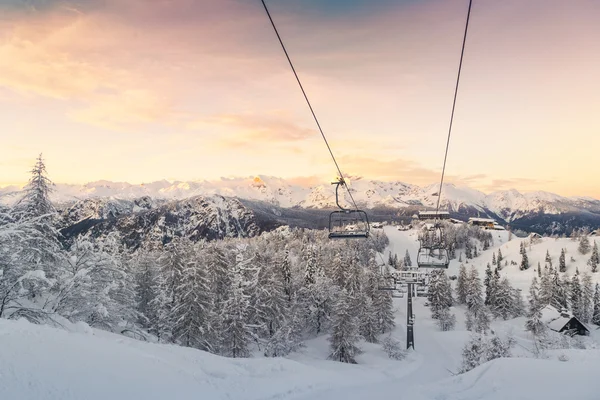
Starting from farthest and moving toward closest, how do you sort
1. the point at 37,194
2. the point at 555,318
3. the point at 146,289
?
the point at 555,318
the point at 146,289
the point at 37,194

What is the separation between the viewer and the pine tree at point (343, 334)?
4506 centimetres

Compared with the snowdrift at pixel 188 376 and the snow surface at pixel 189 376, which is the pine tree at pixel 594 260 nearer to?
the snow surface at pixel 189 376

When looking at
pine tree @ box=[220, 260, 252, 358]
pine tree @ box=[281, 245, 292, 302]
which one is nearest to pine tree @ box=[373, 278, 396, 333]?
pine tree @ box=[281, 245, 292, 302]

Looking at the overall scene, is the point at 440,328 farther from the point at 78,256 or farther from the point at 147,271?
the point at 78,256

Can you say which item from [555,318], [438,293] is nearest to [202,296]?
[438,293]

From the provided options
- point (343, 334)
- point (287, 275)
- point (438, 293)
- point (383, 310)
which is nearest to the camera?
point (343, 334)

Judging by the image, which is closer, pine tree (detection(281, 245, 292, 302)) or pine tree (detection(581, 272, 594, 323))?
pine tree (detection(281, 245, 292, 302))

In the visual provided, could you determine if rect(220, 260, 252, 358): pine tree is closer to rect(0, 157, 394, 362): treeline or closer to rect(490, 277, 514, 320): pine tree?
rect(0, 157, 394, 362): treeline

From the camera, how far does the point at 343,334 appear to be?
45.1 metres

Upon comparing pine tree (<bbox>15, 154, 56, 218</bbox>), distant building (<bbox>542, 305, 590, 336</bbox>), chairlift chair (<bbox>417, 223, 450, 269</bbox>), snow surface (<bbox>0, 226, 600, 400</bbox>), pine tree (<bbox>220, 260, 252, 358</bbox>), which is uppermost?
pine tree (<bbox>15, 154, 56, 218</bbox>)

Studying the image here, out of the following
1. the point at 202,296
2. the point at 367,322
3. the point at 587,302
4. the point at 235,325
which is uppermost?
the point at 202,296

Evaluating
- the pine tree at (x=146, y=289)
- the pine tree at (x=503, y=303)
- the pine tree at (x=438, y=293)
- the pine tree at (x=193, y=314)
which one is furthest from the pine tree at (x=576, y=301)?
the pine tree at (x=146, y=289)

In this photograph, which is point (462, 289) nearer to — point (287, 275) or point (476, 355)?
point (287, 275)

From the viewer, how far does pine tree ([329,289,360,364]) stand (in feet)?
148
